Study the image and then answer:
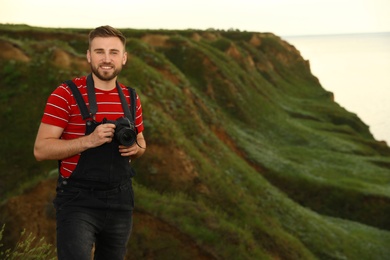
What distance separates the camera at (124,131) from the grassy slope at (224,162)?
23.2 feet

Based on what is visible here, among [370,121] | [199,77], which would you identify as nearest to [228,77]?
[199,77]

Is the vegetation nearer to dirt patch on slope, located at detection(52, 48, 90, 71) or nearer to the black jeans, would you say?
the black jeans

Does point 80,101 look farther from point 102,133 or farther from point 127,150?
point 127,150

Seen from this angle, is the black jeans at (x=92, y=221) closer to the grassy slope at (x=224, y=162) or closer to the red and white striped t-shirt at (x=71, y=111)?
the red and white striped t-shirt at (x=71, y=111)

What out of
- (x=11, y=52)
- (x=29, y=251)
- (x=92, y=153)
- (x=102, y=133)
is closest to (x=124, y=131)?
(x=102, y=133)

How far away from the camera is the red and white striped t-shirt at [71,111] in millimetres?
4094

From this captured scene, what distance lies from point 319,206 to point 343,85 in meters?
138

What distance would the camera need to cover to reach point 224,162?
2109 centimetres

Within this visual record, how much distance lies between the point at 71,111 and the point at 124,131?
56 centimetres

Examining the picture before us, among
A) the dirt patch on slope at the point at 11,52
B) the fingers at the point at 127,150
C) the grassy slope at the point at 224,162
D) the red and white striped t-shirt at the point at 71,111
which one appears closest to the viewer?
the red and white striped t-shirt at the point at 71,111

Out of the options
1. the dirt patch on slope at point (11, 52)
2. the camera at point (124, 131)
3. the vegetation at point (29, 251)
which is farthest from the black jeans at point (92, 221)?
the dirt patch on slope at point (11, 52)

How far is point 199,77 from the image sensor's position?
39.2m

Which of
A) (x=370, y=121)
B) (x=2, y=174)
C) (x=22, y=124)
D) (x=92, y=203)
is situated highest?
(x=92, y=203)

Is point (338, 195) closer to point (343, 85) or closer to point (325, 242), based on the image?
point (325, 242)
